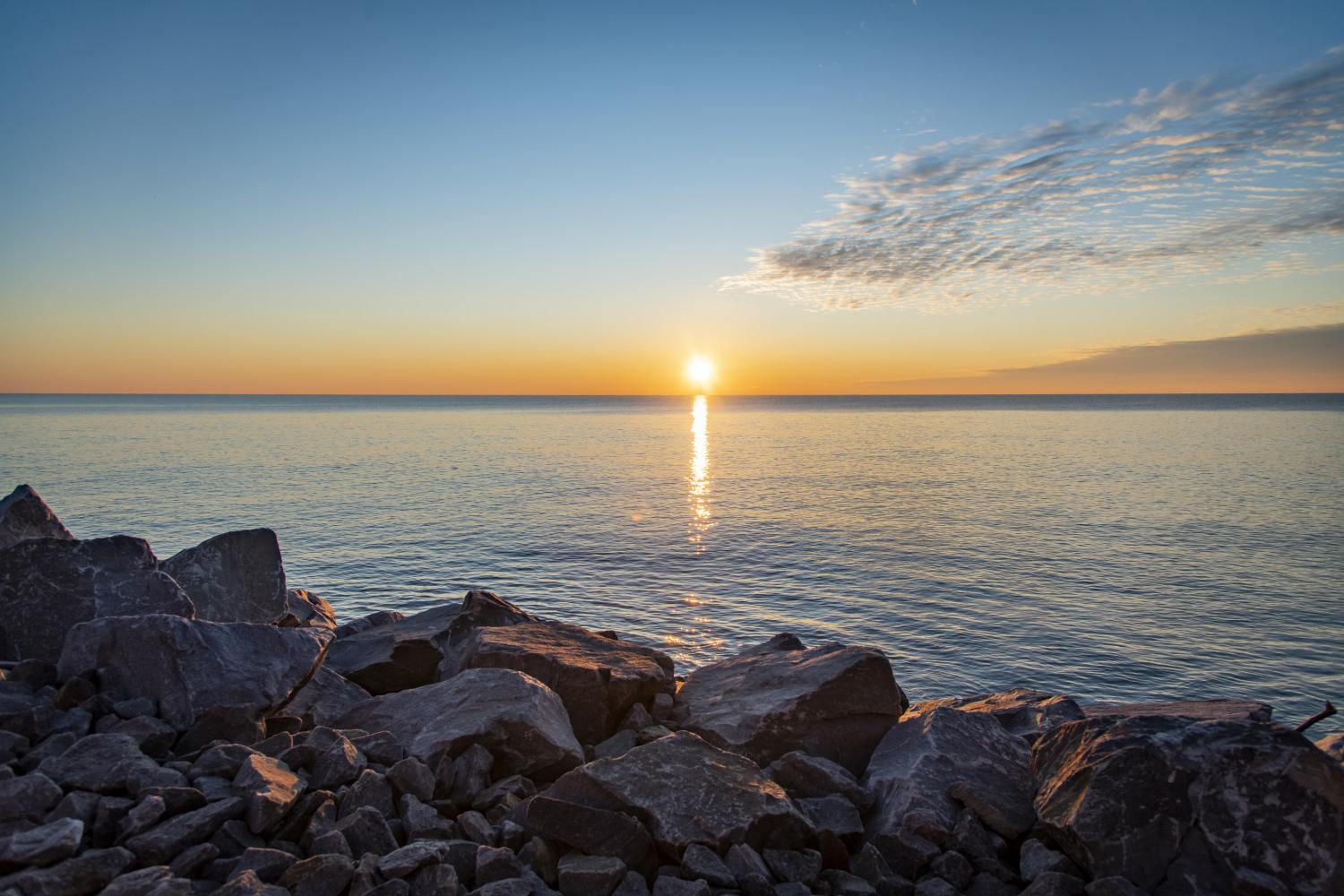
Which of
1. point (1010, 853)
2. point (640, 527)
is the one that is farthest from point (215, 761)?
point (640, 527)

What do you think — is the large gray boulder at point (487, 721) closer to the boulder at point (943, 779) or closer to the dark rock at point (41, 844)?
the dark rock at point (41, 844)

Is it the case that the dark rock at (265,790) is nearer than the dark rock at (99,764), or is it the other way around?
the dark rock at (265,790)

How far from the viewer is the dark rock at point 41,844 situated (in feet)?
19.1

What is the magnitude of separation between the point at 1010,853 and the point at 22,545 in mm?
12584

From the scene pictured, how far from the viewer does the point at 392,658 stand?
40.7ft

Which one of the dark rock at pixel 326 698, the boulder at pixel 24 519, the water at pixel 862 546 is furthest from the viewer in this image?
the water at pixel 862 546

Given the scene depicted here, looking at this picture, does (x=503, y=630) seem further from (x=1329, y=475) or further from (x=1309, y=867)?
(x=1329, y=475)

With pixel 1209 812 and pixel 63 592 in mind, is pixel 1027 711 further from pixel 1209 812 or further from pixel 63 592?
pixel 63 592

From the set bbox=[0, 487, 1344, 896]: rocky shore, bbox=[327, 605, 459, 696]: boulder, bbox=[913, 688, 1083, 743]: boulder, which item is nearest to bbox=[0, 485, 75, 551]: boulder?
bbox=[0, 487, 1344, 896]: rocky shore

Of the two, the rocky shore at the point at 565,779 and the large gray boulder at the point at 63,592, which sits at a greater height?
the large gray boulder at the point at 63,592

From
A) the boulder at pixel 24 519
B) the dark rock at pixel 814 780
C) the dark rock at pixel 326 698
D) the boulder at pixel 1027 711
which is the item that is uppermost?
the boulder at pixel 24 519

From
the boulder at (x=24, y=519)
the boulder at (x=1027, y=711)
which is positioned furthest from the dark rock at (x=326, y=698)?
the boulder at (x=1027, y=711)

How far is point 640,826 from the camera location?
706 cm

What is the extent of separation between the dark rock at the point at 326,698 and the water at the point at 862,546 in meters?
8.04
